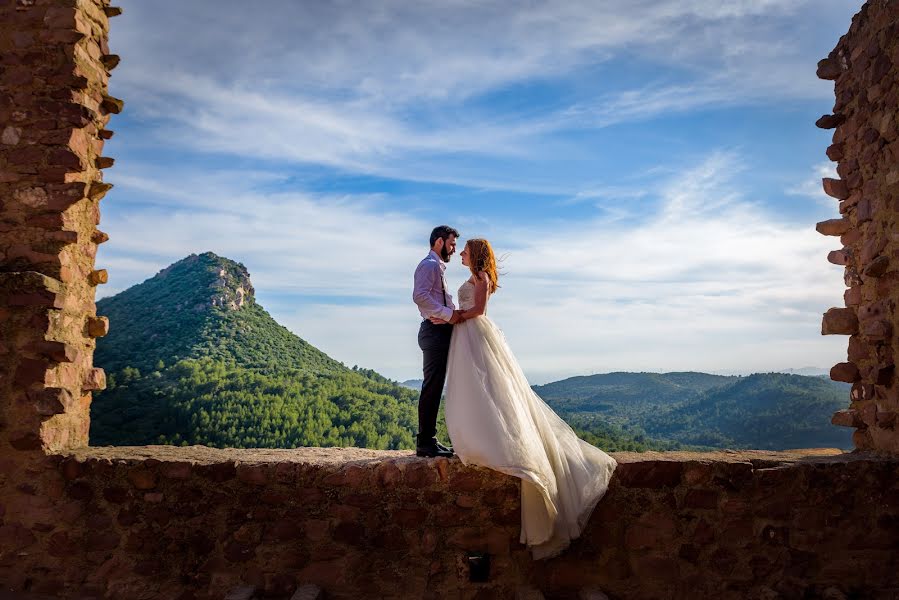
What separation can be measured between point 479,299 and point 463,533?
1.51m

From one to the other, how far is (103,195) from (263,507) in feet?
8.74

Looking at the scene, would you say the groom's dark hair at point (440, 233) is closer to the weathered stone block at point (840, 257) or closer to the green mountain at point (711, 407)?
the weathered stone block at point (840, 257)

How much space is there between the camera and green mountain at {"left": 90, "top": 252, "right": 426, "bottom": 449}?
14.3 metres

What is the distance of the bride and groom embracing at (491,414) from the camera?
12.6 feet

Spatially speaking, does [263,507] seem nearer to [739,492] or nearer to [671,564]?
Result: [671,564]

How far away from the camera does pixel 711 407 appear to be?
2211 cm

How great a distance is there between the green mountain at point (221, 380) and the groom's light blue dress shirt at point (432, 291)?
17.9 feet

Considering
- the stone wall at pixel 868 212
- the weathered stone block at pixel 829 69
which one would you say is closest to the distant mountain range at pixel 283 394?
the stone wall at pixel 868 212

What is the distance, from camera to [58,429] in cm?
438

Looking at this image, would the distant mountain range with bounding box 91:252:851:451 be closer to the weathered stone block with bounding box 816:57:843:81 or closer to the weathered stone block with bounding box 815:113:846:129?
the weathered stone block with bounding box 815:113:846:129

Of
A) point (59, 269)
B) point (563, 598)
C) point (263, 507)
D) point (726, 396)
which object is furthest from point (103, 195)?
point (726, 396)

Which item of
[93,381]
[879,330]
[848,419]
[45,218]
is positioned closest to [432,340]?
[93,381]

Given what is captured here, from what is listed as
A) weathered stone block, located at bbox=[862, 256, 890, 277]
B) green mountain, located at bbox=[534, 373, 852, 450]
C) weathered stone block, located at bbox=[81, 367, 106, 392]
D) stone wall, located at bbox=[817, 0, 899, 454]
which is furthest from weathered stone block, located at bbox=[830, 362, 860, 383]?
green mountain, located at bbox=[534, 373, 852, 450]

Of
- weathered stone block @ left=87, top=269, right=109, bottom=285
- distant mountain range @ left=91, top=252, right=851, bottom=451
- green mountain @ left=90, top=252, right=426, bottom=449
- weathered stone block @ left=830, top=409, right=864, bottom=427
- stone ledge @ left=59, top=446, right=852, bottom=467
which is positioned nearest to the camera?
stone ledge @ left=59, top=446, right=852, bottom=467
